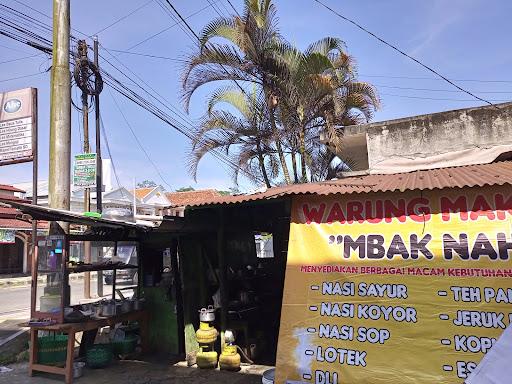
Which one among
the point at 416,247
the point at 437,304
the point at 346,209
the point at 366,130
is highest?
the point at 366,130

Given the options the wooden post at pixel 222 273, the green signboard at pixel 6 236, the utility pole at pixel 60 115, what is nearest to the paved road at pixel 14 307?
the green signboard at pixel 6 236

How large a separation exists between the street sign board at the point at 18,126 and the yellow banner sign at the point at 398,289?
266 inches

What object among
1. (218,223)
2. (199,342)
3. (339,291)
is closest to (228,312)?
(199,342)

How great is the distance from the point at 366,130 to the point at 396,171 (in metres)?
1.59

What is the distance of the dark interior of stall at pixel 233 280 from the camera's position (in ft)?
23.6

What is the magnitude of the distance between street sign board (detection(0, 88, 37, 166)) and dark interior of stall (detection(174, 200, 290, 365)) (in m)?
4.28

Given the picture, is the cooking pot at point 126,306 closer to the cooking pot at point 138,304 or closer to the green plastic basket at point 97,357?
the cooking pot at point 138,304

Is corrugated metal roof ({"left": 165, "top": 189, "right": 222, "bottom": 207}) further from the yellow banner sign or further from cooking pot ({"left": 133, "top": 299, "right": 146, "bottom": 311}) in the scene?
the yellow banner sign

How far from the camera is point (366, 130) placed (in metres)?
9.23

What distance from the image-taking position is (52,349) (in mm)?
6809

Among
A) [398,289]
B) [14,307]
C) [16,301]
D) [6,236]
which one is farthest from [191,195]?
[398,289]

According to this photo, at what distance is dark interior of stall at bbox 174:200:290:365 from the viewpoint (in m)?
7.19

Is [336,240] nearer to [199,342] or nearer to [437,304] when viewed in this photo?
[437,304]

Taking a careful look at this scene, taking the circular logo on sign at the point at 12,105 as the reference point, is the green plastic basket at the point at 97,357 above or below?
below
